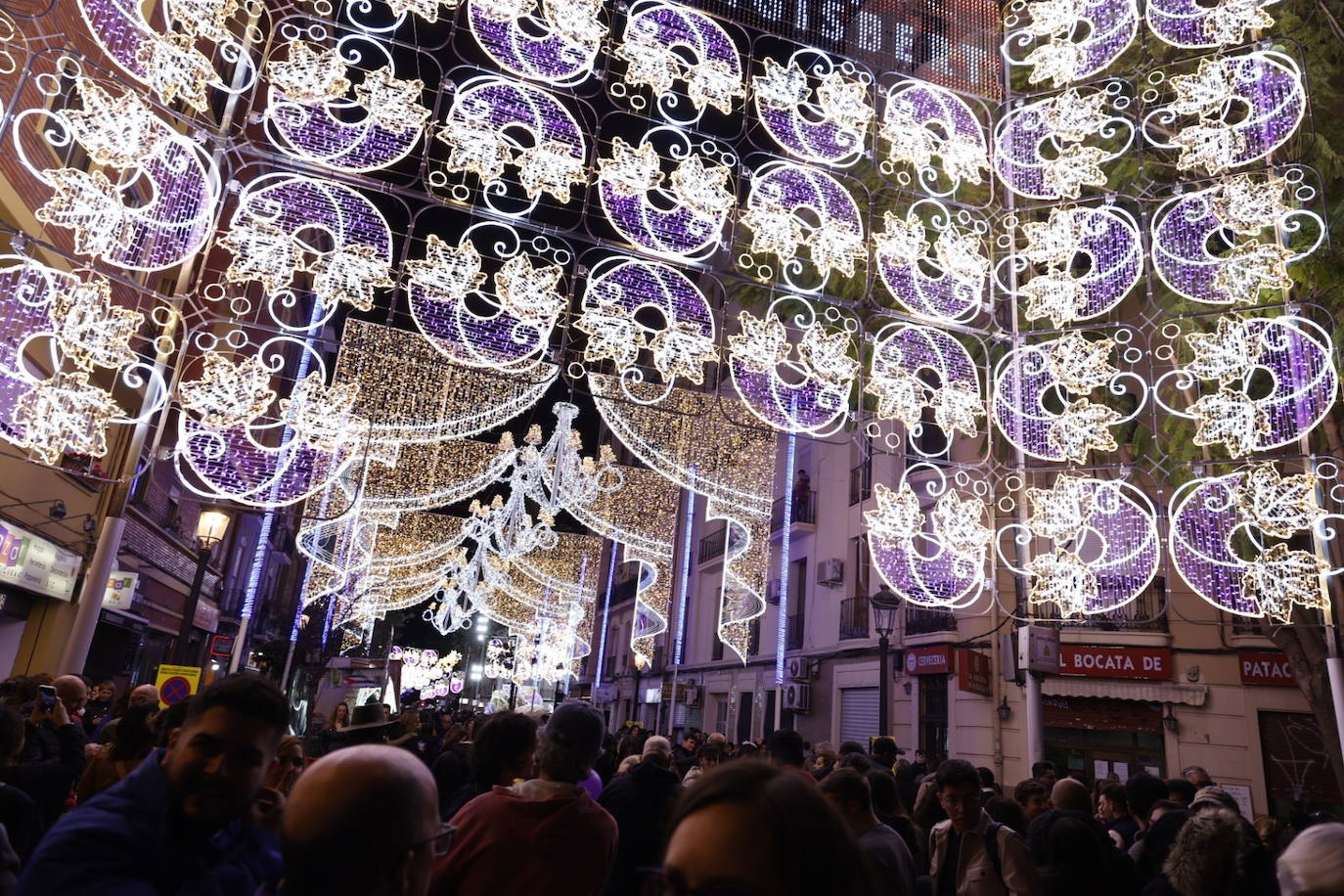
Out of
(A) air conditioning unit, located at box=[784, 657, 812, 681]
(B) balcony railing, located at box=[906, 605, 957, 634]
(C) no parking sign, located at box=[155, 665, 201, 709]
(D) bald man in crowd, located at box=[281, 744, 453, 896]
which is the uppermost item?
(B) balcony railing, located at box=[906, 605, 957, 634]

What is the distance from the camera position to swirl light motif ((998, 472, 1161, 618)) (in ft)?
26.0

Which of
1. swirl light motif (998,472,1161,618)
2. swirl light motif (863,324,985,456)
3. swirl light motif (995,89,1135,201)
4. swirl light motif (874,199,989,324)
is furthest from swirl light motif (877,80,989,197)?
swirl light motif (998,472,1161,618)

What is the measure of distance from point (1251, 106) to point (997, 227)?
7.55 feet

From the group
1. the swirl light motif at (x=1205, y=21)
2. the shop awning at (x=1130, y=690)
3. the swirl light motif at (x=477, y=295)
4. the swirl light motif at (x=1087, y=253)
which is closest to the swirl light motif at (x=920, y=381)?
the swirl light motif at (x=1087, y=253)

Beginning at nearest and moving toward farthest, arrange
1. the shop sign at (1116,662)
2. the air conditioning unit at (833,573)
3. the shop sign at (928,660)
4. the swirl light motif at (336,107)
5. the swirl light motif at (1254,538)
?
the swirl light motif at (336,107) < the swirl light motif at (1254,538) < the shop sign at (1116,662) < the shop sign at (928,660) < the air conditioning unit at (833,573)

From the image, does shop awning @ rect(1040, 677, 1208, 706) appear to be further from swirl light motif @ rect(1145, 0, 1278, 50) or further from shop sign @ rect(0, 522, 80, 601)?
shop sign @ rect(0, 522, 80, 601)

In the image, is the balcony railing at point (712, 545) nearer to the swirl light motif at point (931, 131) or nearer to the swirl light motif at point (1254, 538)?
the swirl light motif at point (931, 131)

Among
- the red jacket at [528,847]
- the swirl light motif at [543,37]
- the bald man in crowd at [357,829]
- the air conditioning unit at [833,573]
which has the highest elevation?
the swirl light motif at [543,37]

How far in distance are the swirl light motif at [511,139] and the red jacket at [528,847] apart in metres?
5.02

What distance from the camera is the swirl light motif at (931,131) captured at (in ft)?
27.5

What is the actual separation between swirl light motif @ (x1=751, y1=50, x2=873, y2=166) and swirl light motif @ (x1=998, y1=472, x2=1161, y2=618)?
12.0 feet

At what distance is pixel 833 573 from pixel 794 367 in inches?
523

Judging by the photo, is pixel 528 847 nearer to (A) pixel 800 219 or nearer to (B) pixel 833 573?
(A) pixel 800 219

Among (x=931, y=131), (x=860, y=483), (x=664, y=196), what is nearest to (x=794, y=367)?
(x=664, y=196)
